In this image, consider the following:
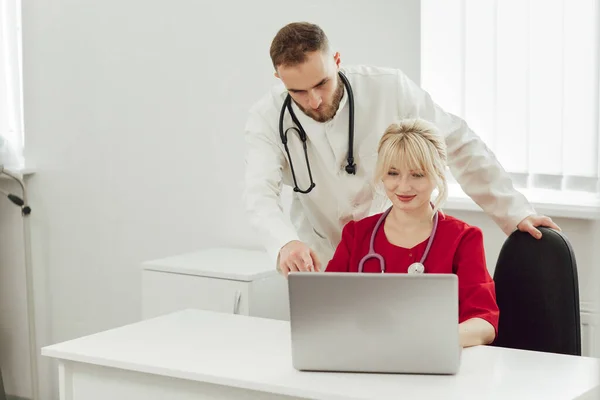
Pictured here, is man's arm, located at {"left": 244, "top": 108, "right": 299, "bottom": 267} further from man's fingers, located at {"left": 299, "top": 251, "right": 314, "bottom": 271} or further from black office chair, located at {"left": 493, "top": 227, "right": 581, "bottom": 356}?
black office chair, located at {"left": 493, "top": 227, "right": 581, "bottom": 356}

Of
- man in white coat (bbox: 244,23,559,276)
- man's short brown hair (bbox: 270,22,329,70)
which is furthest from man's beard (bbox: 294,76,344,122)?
man's short brown hair (bbox: 270,22,329,70)

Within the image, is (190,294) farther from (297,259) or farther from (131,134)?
(297,259)

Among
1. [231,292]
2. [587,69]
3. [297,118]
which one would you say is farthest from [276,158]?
[587,69]

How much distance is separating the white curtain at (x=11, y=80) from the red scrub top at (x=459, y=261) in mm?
2450

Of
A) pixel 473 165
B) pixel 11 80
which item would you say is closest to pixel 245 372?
pixel 473 165

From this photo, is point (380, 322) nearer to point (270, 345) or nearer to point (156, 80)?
point (270, 345)

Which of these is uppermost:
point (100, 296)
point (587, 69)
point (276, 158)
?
point (587, 69)

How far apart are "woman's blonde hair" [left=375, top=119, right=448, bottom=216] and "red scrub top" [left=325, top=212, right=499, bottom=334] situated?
0.26 feet

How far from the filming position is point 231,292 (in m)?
3.11

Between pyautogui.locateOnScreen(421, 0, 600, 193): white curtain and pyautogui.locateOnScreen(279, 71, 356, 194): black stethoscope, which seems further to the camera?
pyautogui.locateOnScreen(421, 0, 600, 193): white curtain

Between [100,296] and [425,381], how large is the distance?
2571 millimetres

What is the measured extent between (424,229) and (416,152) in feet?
0.61

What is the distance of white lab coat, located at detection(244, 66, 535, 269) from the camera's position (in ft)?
7.87

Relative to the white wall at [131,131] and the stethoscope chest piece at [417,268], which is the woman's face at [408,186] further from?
the white wall at [131,131]
